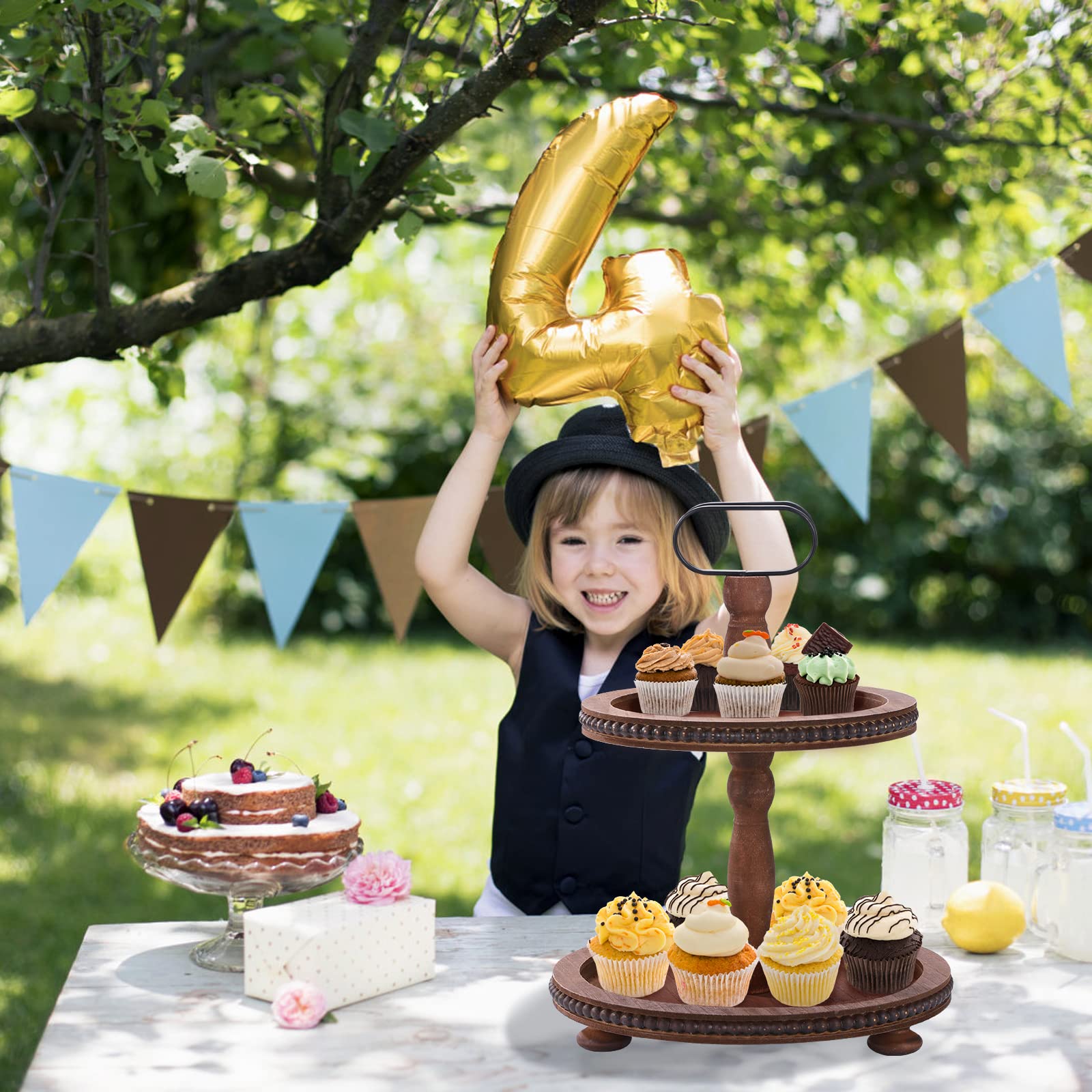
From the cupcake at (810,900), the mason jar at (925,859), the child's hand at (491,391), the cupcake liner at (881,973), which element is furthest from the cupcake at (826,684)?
the child's hand at (491,391)

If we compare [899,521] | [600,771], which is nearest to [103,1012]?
[600,771]

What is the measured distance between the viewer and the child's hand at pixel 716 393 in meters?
2.15

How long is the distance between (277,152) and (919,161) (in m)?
2.14

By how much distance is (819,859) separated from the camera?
556cm

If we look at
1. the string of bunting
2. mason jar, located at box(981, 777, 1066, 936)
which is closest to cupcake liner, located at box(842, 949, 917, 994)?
mason jar, located at box(981, 777, 1066, 936)

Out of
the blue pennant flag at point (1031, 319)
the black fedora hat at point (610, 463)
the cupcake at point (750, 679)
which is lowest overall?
the cupcake at point (750, 679)

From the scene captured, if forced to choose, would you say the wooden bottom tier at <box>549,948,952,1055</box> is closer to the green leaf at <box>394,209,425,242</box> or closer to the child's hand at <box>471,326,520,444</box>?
the child's hand at <box>471,326,520,444</box>

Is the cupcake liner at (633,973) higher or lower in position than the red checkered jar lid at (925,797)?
lower

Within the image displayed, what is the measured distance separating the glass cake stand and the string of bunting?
0.90 m

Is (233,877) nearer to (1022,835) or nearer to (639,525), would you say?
(639,525)

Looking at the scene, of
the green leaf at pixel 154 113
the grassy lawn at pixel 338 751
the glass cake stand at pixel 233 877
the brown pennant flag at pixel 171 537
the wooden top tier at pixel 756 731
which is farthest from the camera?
the grassy lawn at pixel 338 751

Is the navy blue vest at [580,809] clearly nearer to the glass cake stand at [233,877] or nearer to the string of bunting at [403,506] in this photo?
the glass cake stand at [233,877]

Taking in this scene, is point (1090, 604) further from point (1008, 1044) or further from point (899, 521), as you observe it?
point (1008, 1044)

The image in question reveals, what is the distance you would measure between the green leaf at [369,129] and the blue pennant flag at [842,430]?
128cm
